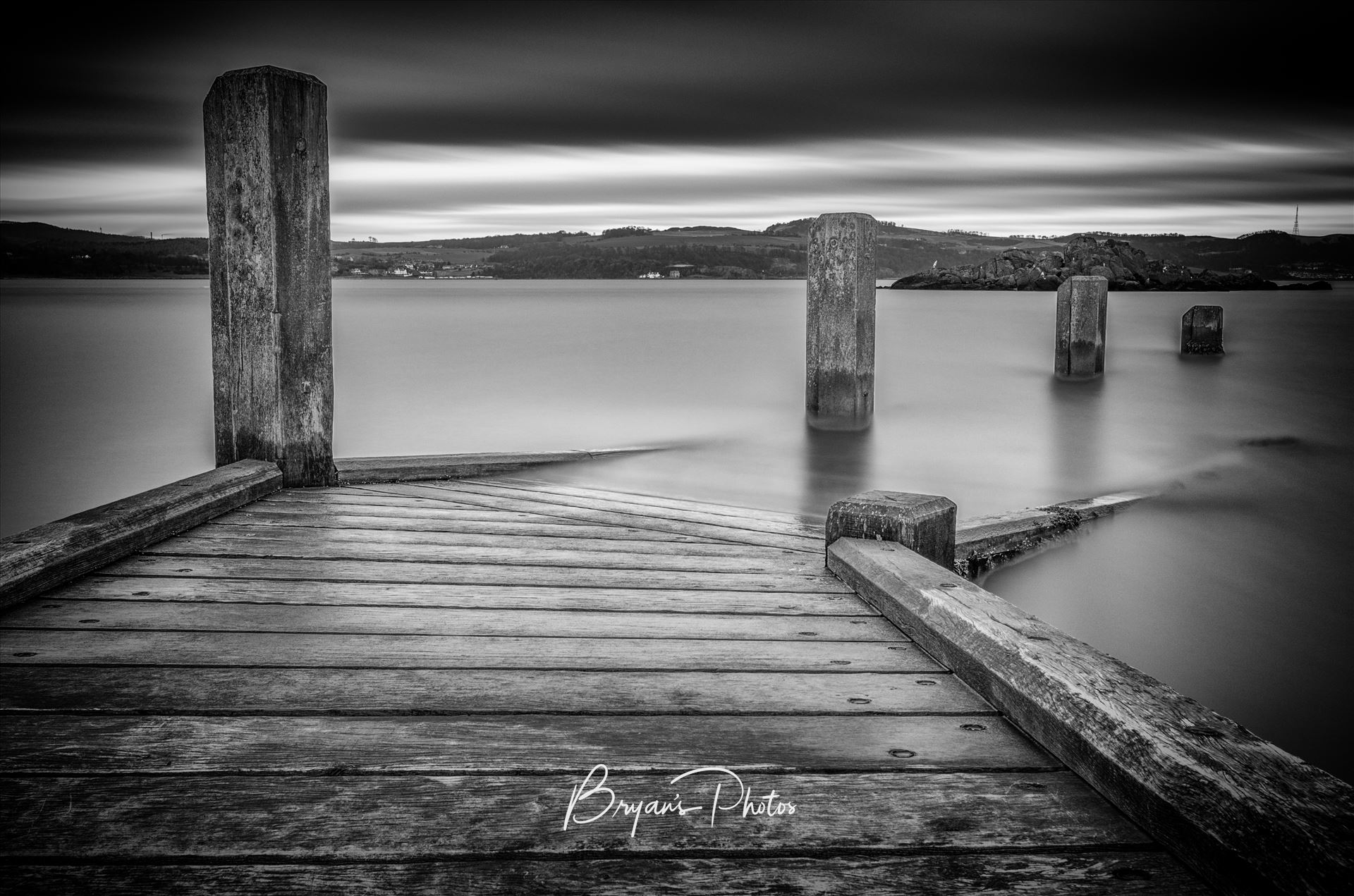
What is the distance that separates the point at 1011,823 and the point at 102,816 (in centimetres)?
120

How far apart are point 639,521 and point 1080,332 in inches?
414

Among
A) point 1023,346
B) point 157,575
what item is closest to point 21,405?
point 157,575

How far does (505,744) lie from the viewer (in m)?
1.45

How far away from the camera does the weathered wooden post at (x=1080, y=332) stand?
11.9 metres

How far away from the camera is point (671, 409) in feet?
35.0

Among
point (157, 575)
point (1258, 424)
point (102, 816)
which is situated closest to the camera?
point (102, 816)

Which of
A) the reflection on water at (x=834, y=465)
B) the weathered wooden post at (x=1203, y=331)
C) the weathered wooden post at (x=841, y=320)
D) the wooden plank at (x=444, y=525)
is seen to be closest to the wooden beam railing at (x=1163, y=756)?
the wooden plank at (x=444, y=525)

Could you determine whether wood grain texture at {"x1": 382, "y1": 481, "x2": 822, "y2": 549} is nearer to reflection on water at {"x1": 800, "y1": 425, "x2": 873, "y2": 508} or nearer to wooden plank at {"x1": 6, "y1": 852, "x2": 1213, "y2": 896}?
wooden plank at {"x1": 6, "y1": 852, "x2": 1213, "y2": 896}

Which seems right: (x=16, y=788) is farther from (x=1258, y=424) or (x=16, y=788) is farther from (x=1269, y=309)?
(x=1269, y=309)

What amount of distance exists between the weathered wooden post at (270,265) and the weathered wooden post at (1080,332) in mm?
10357

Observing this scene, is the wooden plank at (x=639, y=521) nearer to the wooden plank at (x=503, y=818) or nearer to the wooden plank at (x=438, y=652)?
the wooden plank at (x=438, y=652)

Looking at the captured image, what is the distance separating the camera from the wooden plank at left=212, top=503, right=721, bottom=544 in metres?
3.05

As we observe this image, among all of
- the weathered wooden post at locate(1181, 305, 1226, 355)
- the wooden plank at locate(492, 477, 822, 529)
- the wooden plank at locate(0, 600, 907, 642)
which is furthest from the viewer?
the weathered wooden post at locate(1181, 305, 1226, 355)

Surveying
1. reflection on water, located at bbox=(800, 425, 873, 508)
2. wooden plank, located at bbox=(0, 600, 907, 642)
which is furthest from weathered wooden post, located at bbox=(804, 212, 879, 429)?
wooden plank, located at bbox=(0, 600, 907, 642)
